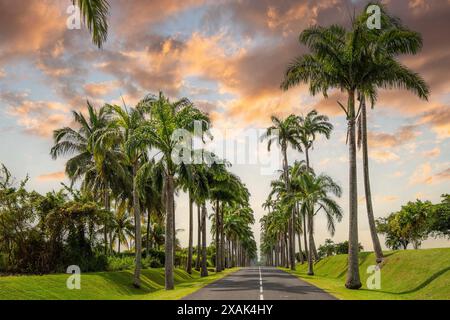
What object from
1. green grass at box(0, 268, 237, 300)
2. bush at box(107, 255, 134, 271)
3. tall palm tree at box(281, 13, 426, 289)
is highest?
tall palm tree at box(281, 13, 426, 289)

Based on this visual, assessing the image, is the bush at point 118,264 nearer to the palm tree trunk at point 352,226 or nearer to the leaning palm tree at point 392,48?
the palm tree trunk at point 352,226

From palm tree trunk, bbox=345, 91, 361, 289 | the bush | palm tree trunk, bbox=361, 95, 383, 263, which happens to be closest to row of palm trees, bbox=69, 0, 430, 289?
palm tree trunk, bbox=345, 91, 361, 289

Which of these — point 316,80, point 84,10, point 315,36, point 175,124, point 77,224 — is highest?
point 315,36

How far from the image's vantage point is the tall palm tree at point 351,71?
24.7m

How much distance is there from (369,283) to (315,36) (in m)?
14.4

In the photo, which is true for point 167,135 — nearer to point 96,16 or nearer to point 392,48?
point 392,48

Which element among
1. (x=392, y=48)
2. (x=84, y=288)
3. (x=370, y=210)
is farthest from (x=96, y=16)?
(x=370, y=210)

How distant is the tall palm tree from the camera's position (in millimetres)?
24719

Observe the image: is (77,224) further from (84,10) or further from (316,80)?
(84,10)

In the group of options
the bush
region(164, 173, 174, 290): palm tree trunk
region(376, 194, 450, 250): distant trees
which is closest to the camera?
region(164, 173, 174, 290): palm tree trunk

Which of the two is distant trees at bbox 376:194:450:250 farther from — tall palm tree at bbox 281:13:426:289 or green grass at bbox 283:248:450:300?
tall palm tree at bbox 281:13:426:289

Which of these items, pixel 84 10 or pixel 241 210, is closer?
pixel 84 10

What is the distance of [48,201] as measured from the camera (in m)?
27.8
